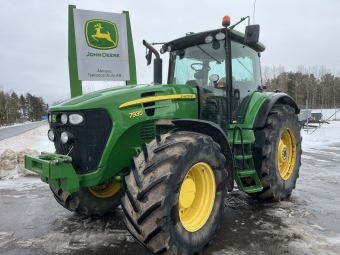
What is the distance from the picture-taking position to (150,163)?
2.47m

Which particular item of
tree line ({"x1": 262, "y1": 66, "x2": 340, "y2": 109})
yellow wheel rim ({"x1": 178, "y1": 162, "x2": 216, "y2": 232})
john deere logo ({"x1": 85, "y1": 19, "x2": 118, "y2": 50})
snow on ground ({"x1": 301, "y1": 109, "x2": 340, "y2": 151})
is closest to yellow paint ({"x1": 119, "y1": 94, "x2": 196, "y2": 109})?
yellow wheel rim ({"x1": 178, "y1": 162, "x2": 216, "y2": 232})

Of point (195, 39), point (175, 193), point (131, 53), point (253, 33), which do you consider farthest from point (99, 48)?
point (175, 193)

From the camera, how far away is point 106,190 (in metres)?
3.92

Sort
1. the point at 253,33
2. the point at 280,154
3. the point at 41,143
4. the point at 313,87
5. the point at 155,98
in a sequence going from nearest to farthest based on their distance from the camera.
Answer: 1. the point at 155,98
2. the point at 253,33
3. the point at 280,154
4. the point at 41,143
5. the point at 313,87

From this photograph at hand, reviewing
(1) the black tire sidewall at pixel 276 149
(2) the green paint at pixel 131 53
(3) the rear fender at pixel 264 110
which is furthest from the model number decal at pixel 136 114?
(2) the green paint at pixel 131 53

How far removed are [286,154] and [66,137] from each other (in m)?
3.45

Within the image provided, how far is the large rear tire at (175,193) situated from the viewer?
2.35m

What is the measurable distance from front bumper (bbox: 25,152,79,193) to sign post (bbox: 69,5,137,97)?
346 cm

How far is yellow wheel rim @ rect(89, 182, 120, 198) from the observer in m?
3.79

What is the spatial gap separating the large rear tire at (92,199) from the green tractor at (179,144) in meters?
0.01

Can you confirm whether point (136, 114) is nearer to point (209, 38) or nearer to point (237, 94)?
point (209, 38)

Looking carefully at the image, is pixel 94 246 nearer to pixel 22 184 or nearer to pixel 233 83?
pixel 233 83

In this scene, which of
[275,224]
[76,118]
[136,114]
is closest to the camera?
[76,118]

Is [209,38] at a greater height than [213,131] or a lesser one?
greater
